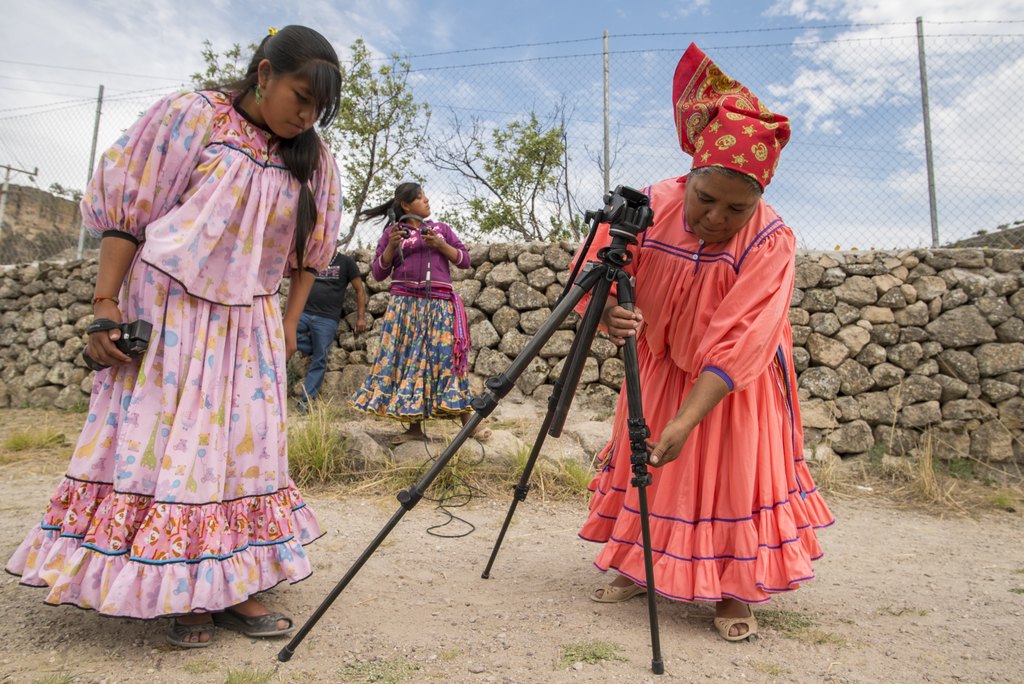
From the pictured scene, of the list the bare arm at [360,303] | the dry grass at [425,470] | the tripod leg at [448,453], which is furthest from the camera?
the bare arm at [360,303]

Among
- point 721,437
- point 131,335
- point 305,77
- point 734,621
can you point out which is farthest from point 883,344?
point 131,335

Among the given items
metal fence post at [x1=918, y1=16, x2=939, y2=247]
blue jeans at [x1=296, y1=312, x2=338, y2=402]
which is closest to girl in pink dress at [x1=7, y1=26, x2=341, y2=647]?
blue jeans at [x1=296, y1=312, x2=338, y2=402]

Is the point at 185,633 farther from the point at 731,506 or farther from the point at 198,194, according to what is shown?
the point at 731,506

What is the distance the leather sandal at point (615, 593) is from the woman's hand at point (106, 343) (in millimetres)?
1825

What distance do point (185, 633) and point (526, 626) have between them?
1065mm

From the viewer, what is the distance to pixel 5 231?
876cm

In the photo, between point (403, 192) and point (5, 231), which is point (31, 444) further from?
point (5, 231)

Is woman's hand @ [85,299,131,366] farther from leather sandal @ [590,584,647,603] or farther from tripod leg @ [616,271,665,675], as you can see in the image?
leather sandal @ [590,584,647,603]

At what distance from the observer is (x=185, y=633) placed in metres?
2.00

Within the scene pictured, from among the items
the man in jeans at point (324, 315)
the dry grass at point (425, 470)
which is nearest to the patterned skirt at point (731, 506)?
the dry grass at point (425, 470)

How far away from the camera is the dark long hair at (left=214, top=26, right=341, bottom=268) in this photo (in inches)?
78.3

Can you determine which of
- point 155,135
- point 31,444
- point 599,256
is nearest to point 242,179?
point 155,135

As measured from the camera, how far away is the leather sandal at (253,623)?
2.08m

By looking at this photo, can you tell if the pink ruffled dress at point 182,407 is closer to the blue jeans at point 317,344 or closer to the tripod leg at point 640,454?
the tripod leg at point 640,454
